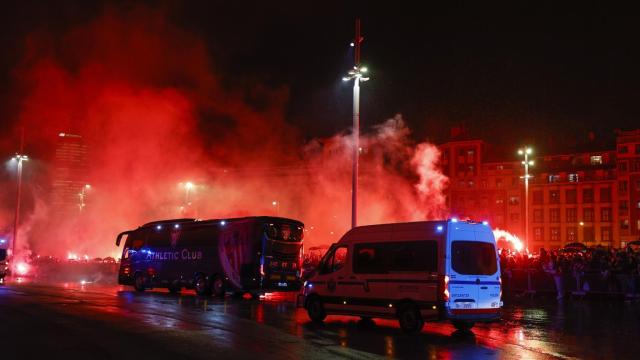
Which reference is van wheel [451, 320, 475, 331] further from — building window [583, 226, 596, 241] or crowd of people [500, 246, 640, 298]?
building window [583, 226, 596, 241]

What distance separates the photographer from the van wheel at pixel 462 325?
1352cm

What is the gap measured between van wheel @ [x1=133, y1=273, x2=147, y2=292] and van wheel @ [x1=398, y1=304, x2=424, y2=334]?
17791mm

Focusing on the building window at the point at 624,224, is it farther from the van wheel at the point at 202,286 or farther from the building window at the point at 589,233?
the van wheel at the point at 202,286

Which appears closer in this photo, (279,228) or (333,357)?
(333,357)

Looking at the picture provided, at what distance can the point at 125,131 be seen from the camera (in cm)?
4069

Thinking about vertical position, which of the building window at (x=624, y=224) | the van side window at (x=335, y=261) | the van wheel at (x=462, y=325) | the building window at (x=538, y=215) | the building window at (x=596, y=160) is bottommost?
the van wheel at (x=462, y=325)

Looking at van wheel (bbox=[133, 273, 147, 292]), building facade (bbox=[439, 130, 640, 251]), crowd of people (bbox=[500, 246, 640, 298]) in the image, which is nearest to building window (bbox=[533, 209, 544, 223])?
building facade (bbox=[439, 130, 640, 251])

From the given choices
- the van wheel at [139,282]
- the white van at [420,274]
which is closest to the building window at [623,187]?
the van wheel at [139,282]

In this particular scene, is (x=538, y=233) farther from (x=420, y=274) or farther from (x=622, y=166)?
(x=420, y=274)

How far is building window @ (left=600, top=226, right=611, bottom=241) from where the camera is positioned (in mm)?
76688

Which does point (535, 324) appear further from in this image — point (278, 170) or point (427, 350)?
point (278, 170)

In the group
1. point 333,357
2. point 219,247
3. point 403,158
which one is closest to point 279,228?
point 219,247

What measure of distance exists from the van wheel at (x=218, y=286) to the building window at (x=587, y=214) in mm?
65580

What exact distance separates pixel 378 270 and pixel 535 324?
4283 millimetres
